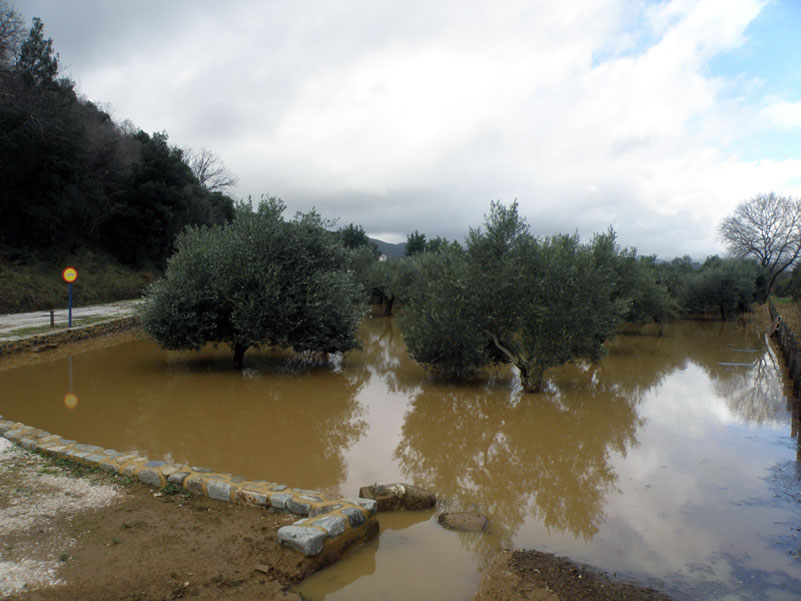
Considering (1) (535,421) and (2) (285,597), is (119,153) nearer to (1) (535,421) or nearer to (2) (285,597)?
(1) (535,421)

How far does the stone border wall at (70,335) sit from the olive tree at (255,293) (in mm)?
4305

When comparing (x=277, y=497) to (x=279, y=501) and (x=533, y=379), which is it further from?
(x=533, y=379)

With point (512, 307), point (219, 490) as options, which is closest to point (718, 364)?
point (512, 307)

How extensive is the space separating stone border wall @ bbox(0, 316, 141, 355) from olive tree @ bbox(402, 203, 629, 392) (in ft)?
40.2

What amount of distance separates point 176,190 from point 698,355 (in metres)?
37.0

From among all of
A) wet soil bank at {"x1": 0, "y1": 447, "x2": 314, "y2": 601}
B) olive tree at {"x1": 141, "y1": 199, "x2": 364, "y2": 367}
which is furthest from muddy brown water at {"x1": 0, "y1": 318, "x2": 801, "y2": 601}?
olive tree at {"x1": 141, "y1": 199, "x2": 364, "y2": 367}

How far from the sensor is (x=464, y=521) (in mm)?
7082

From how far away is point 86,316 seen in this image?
24.3 metres

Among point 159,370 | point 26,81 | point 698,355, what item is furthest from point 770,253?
point 26,81

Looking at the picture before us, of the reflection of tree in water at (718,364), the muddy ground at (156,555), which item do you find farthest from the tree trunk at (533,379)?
the muddy ground at (156,555)

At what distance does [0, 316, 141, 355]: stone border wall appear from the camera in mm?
16664

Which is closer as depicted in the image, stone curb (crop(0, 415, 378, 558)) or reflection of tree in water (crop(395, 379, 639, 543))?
stone curb (crop(0, 415, 378, 558))

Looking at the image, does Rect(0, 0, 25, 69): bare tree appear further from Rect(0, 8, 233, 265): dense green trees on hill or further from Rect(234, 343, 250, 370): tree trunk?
Rect(234, 343, 250, 370): tree trunk

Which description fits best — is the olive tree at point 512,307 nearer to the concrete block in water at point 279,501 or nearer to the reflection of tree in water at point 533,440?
the reflection of tree in water at point 533,440
